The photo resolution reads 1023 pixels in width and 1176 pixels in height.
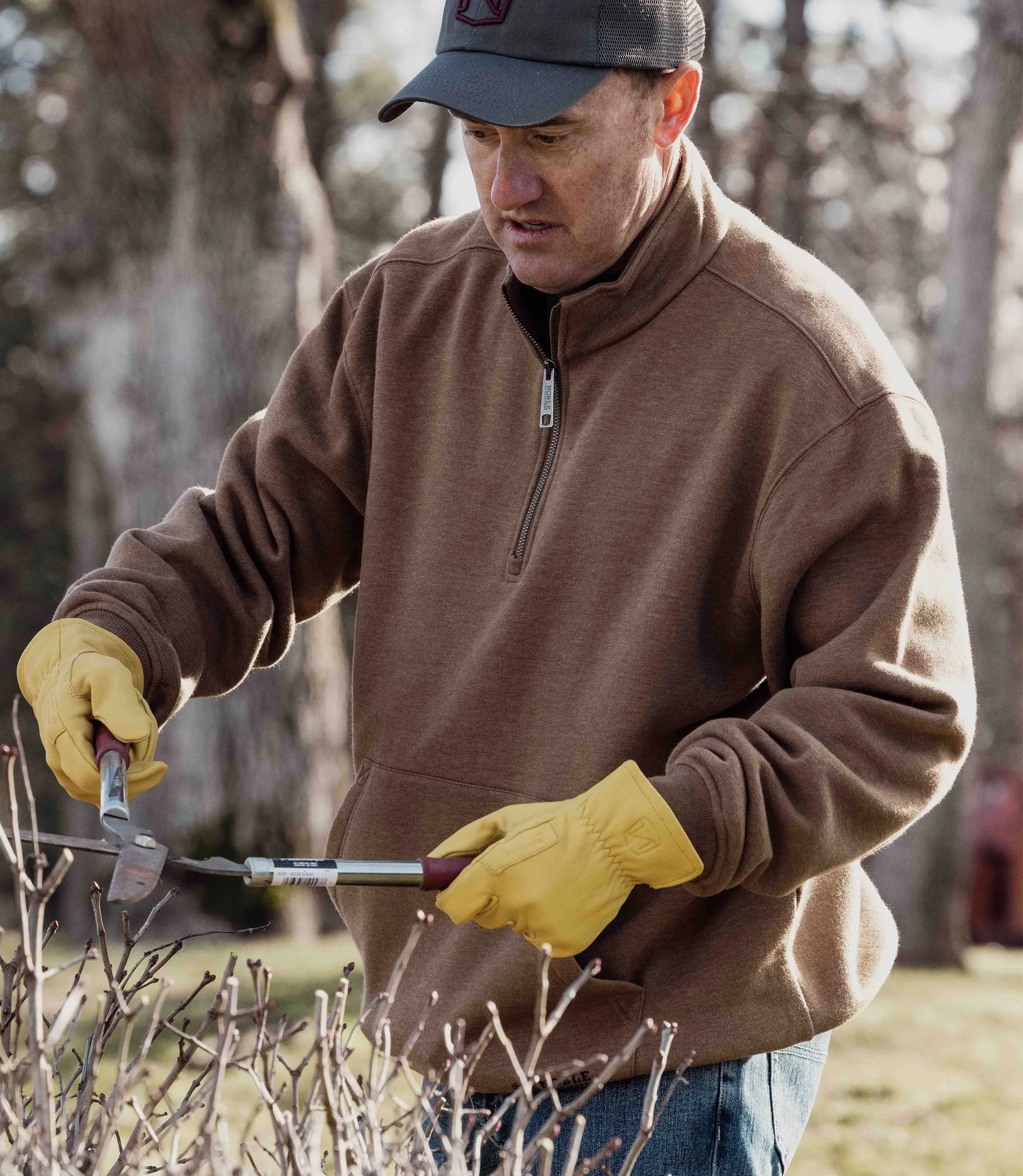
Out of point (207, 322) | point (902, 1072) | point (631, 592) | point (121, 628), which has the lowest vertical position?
point (902, 1072)

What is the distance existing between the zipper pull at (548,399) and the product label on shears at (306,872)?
75 cm

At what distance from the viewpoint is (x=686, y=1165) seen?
6.82 ft

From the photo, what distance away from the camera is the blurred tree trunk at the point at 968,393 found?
8.84 meters

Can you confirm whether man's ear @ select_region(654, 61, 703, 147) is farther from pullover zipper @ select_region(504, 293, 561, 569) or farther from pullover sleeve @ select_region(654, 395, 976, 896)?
pullover sleeve @ select_region(654, 395, 976, 896)

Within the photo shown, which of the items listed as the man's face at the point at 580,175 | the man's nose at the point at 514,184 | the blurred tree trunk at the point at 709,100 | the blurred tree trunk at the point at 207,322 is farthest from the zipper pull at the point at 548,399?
the blurred tree trunk at the point at 709,100

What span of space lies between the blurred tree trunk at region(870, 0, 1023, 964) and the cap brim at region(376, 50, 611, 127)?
719cm

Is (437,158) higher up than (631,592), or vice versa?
(437,158)

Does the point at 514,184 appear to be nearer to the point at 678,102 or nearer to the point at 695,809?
the point at 678,102

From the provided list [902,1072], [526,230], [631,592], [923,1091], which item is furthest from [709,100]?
[631,592]

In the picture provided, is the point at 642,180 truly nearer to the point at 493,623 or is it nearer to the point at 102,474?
the point at 493,623

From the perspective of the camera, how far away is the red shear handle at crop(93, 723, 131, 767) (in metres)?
2.12

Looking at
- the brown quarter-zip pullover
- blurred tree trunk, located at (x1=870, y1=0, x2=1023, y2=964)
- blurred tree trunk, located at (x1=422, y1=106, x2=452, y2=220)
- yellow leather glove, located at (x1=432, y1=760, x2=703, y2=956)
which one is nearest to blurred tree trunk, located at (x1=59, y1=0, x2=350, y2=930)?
blurred tree trunk, located at (x1=870, y1=0, x2=1023, y2=964)

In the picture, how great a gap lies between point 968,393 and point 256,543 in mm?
7281

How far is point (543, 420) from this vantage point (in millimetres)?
2258
